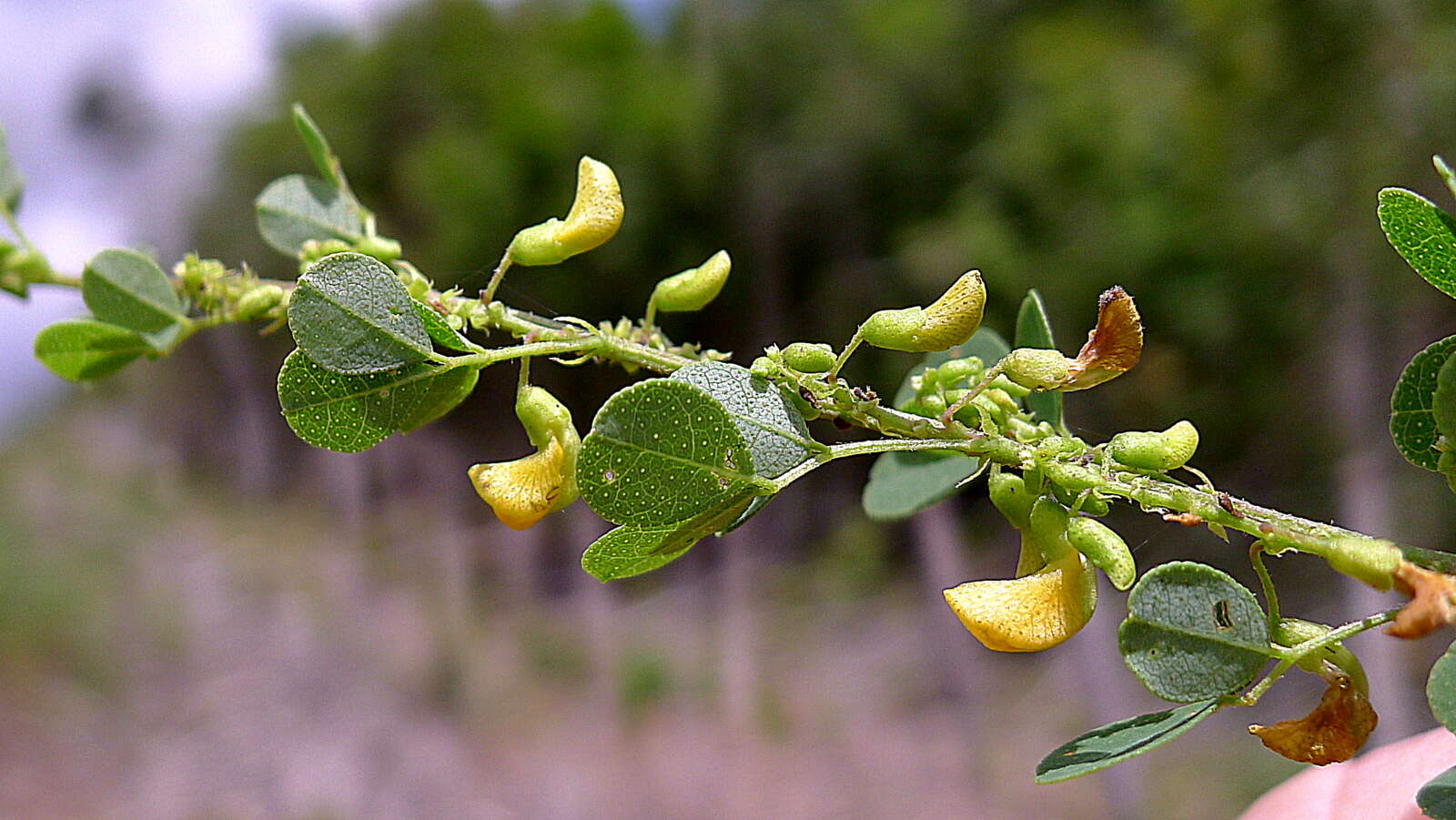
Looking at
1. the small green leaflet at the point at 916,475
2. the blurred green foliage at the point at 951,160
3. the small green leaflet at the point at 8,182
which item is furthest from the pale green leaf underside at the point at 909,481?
the blurred green foliage at the point at 951,160

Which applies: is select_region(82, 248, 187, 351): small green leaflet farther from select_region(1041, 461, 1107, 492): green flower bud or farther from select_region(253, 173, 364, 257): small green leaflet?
select_region(1041, 461, 1107, 492): green flower bud

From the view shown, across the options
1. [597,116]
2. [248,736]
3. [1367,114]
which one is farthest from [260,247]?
[1367,114]

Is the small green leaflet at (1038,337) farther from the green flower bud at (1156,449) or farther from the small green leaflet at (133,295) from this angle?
the small green leaflet at (133,295)

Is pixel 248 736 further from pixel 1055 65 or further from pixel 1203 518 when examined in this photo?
pixel 1203 518

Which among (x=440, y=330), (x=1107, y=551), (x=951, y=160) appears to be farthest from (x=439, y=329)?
(x=951, y=160)


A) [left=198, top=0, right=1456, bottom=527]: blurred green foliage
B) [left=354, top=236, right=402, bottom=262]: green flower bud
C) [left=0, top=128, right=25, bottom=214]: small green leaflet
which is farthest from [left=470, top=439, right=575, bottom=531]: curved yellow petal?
[left=198, top=0, right=1456, bottom=527]: blurred green foliage

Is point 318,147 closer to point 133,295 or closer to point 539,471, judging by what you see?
point 133,295
